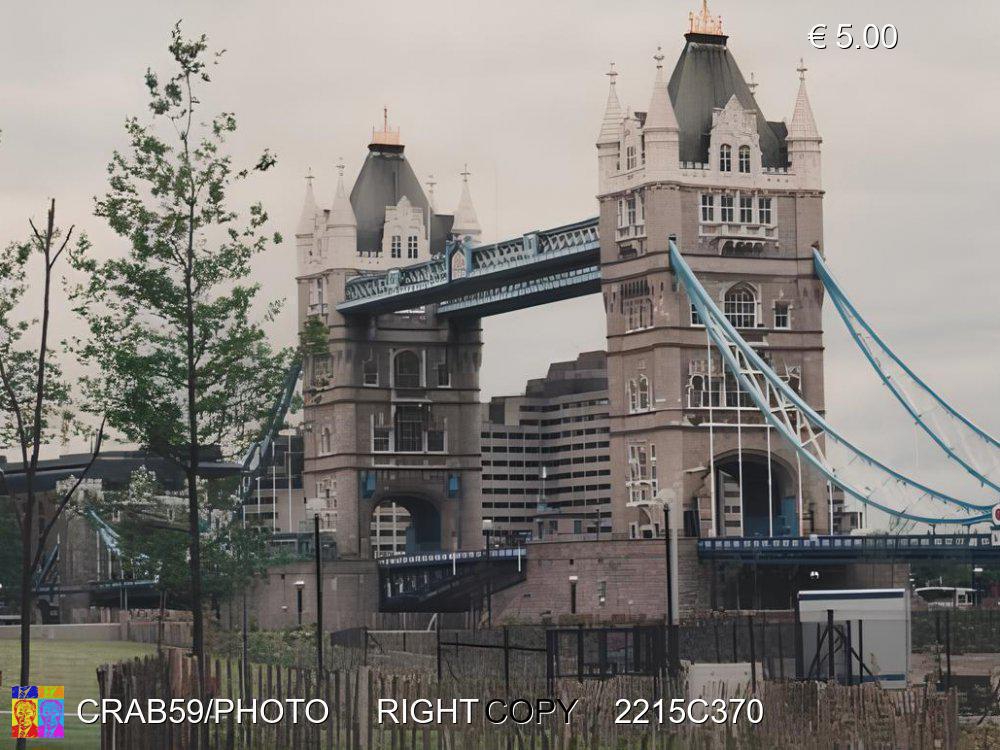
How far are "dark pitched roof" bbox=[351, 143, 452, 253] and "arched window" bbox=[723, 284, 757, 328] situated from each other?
4225 cm

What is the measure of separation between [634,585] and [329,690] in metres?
73.8

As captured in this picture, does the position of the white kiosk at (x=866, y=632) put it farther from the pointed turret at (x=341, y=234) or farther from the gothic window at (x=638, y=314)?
the pointed turret at (x=341, y=234)

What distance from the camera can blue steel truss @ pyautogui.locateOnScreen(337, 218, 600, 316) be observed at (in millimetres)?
133750

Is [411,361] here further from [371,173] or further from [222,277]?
[222,277]

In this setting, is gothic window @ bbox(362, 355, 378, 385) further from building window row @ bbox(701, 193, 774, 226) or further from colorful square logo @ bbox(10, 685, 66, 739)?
colorful square logo @ bbox(10, 685, 66, 739)

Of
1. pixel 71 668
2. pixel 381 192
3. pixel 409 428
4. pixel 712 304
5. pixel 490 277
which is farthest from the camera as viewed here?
pixel 381 192

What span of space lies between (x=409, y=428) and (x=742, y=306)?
39528mm

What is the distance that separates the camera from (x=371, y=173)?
535 feet

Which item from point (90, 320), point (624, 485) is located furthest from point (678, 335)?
point (90, 320)

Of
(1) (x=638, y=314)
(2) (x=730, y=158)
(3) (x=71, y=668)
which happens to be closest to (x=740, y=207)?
(2) (x=730, y=158)

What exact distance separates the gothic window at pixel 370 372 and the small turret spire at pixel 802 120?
40183 mm

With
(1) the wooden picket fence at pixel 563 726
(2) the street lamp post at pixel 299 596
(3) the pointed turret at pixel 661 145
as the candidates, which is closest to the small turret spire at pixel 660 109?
(3) the pointed turret at pixel 661 145

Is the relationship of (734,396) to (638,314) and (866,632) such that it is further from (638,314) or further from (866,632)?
(866,632)

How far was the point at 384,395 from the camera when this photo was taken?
158 m
